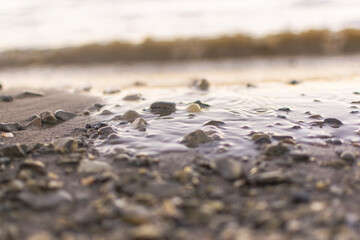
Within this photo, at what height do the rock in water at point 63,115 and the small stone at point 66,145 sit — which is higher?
the rock in water at point 63,115

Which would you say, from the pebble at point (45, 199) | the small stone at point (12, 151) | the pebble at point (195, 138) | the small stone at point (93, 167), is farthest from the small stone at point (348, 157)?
the small stone at point (12, 151)

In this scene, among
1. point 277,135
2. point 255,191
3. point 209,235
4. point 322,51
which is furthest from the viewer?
point 322,51

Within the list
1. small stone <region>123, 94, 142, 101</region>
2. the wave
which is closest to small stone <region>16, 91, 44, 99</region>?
small stone <region>123, 94, 142, 101</region>

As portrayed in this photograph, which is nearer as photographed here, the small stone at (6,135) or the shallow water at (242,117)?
the shallow water at (242,117)

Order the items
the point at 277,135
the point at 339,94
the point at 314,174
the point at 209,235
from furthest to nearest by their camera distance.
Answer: the point at 339,94, the point at 277,135, the point at 314,174, the point at 209,235

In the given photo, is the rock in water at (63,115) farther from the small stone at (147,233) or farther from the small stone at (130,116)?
the small stone at (147,233)

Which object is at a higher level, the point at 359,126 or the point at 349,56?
the point at 349,56

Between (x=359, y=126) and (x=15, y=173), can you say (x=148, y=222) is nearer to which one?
(x=15, y=173)

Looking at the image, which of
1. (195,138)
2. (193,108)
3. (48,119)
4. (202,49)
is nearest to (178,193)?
Answer: (195,138)

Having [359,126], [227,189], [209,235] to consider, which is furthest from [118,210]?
[359,126]
